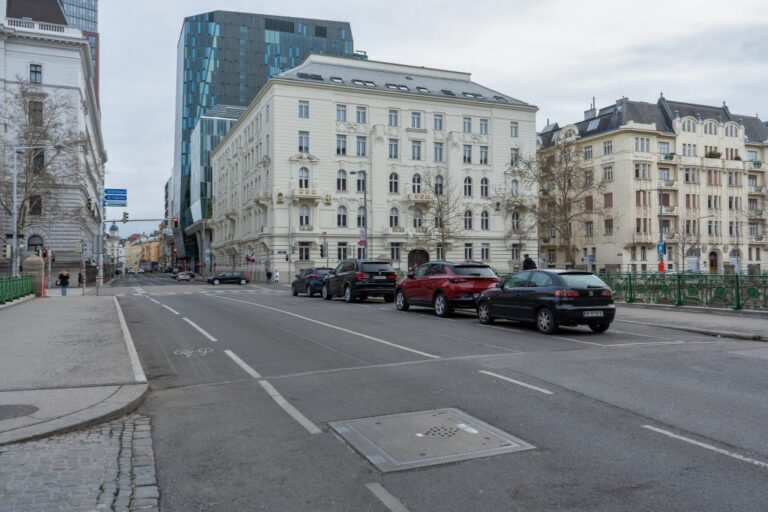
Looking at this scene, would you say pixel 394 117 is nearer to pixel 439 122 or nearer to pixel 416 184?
pixel 439 122

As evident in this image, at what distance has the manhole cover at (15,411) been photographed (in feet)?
20.5

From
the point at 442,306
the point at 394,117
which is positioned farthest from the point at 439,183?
the point at 442,306

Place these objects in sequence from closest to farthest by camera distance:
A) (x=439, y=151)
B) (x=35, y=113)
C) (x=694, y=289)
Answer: (x=694, y=289), (x=35, y=113), (x=439, y=151)

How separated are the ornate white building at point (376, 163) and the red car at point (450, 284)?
38277 millimetres

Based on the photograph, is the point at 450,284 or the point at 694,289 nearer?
the point at 450,284

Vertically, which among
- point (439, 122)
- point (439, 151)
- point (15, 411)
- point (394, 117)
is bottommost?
point (15, 411)

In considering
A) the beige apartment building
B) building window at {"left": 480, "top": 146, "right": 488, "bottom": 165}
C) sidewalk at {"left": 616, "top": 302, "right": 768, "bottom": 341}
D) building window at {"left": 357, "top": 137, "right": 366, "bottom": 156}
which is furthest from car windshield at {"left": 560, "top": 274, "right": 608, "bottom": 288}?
building window at {"left": 480, "top": 146, "right": 488, "bottom": 165}

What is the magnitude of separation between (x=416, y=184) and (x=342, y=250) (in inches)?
446

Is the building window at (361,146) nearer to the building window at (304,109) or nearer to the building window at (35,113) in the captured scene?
the building window at (304,109)

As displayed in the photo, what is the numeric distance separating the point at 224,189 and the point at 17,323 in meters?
75.2

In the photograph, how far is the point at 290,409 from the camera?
685 centimetres

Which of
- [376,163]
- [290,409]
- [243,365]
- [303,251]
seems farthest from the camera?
[376,163]

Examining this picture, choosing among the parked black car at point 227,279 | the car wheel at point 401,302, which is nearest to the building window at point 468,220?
the parked black car at point 227,279

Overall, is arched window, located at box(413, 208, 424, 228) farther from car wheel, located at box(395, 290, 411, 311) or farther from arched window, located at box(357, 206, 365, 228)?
car wheel, located at box(395, 290, 411, 311)
